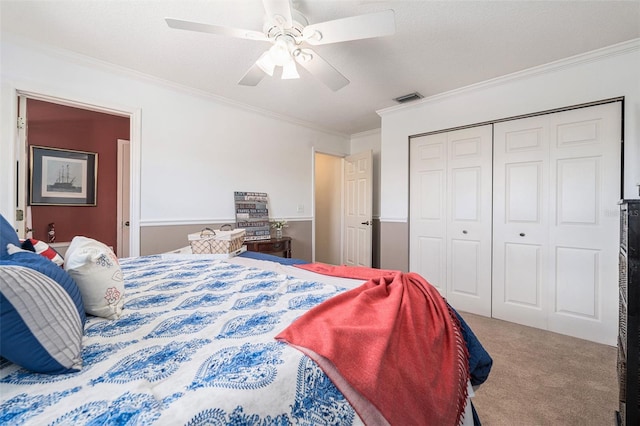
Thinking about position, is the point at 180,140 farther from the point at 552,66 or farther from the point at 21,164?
the point at 552,66

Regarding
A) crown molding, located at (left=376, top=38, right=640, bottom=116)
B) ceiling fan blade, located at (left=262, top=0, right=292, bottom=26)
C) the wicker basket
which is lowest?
the wicker basket

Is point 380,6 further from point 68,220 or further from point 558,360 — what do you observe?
point 68,220

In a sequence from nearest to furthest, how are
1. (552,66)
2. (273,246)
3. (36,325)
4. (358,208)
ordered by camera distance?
1. (36,325)
2. (552,66)
3. (273,246)
4. (358,208)

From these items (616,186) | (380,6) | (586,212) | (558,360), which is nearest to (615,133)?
(616,186)

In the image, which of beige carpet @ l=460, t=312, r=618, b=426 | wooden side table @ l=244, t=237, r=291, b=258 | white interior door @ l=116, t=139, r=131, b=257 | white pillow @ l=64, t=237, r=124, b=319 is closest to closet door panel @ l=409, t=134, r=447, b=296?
beige carpet @ l=460, t=312, r=618, b=426

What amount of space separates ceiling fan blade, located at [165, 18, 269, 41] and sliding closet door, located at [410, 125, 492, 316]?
2418mm

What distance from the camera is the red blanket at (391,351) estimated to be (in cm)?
76

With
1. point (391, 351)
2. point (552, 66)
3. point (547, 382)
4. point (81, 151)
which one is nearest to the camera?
point (391, 351)

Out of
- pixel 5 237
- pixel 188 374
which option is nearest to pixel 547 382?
pixel 188 374

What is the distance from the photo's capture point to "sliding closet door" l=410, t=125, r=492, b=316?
298cm

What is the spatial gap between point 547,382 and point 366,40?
9.05 feet

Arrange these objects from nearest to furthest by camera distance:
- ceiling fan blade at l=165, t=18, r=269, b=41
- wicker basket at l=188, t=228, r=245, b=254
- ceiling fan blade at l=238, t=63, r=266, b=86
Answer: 1. ceiling fan blade at l=165, t=18, r=269, b=41
2. ceiling fan blade at l=238, t=63, r=266, b=86
3. wicker basket at l=188, t=228, r=245, b=254

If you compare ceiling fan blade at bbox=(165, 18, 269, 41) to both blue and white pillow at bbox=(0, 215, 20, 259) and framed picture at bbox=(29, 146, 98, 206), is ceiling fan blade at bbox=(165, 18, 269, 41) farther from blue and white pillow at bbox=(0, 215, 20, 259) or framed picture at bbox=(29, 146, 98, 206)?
framed picture at bbox=(29, 146, 98, 206)

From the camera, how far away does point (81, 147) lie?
3473mm
